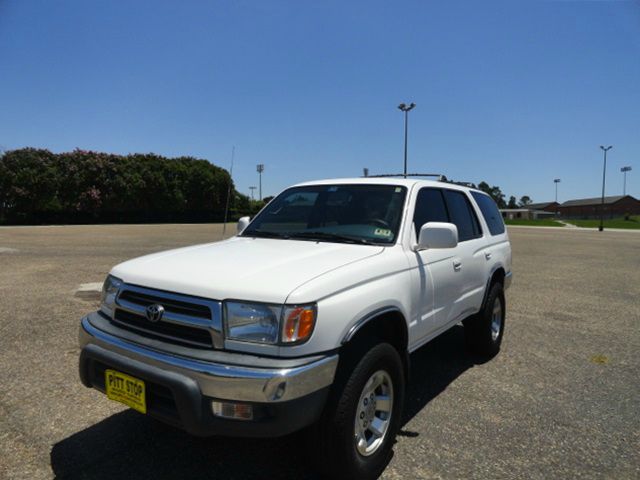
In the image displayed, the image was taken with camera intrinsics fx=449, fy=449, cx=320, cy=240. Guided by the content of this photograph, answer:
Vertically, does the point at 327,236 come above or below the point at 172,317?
above

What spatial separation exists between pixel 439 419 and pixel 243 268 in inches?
78.5

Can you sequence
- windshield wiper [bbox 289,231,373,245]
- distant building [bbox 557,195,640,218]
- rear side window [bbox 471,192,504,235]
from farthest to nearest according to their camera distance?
1. distant building [bbox 557,195,640,218]
2. rear side window [bbox 471,192,504,235]
3. windshield wiper [bbox 289,231,373,245]

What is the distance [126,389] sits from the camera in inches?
94.3

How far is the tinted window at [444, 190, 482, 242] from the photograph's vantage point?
419 cm

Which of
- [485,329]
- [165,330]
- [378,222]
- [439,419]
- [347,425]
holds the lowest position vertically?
[439,419]

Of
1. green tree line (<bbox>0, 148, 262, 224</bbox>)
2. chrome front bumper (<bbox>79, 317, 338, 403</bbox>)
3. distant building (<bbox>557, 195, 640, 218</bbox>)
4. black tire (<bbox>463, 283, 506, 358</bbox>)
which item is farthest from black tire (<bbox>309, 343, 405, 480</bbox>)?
distant building (<bbox>557, 195, 640, 218</bbox>)

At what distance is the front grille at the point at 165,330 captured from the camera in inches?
90.3

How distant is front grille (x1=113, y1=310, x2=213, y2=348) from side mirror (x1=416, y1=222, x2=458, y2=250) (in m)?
1.62

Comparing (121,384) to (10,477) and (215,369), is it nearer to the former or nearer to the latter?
(215,369)

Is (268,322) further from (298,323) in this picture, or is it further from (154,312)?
(154,312)

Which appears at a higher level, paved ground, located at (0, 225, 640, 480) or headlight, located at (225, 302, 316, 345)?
headlight, located at (225, 302, 316, 345)

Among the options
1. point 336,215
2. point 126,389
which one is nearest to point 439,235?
point 336,215

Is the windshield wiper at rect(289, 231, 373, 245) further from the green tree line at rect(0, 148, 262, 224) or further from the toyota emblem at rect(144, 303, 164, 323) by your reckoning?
the green tree line at rect(0, 148, 262, 224)

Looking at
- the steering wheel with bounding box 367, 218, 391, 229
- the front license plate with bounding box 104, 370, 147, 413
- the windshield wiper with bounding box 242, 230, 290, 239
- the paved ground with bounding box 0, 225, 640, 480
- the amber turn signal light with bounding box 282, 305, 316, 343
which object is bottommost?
the paved ground with bounding box 0, 225, 640, 480
